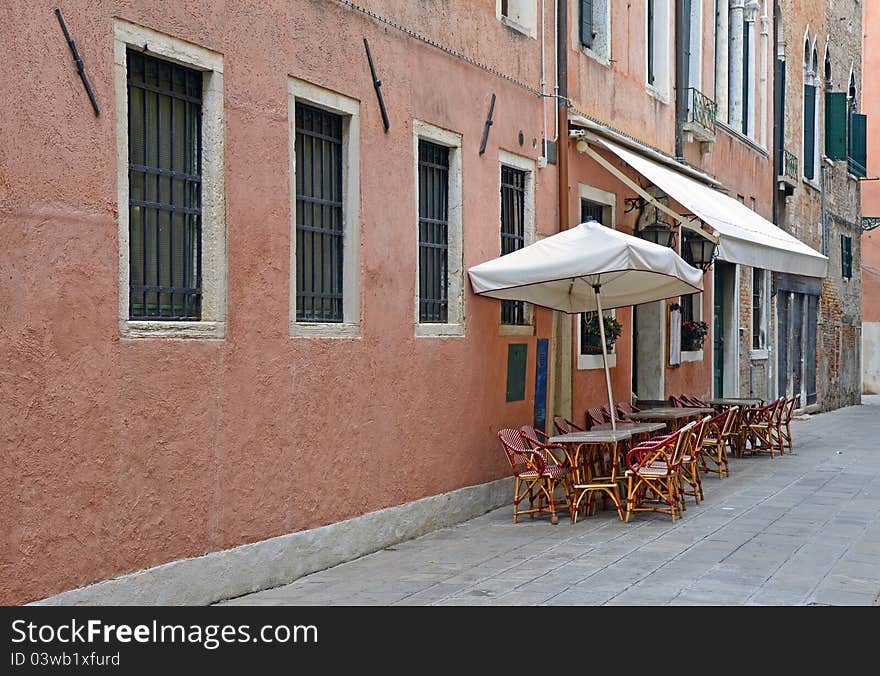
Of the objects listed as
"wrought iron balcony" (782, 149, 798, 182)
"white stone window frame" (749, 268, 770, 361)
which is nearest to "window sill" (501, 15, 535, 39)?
"white stone window frame" (749, 268, 770, 361)

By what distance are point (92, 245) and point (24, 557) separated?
1543mm

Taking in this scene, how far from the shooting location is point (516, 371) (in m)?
11.4

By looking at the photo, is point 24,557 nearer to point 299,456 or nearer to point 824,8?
point 299,456

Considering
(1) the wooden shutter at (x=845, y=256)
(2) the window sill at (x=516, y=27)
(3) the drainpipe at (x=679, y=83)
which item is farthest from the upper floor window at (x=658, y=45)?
(1) the wooden shutter at (x=845, y=256)

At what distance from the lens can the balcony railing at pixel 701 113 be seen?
16.8 metres

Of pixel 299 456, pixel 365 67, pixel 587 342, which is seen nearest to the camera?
pixel 299 456

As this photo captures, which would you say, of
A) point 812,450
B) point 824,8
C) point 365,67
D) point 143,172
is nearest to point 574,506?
point 365,67

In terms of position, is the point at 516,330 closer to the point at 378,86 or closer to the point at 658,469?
the point at 658,469

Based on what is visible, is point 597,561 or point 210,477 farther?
point 597,561

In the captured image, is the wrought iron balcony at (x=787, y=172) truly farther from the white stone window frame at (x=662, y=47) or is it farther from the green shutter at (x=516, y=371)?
the green shutter at (x=516, y=371)

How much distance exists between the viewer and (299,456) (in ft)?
26.5

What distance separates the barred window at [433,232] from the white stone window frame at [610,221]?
110 inches

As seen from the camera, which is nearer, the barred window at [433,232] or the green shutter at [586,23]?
the barred window at [433,232]

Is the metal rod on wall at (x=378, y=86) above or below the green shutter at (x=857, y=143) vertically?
below
